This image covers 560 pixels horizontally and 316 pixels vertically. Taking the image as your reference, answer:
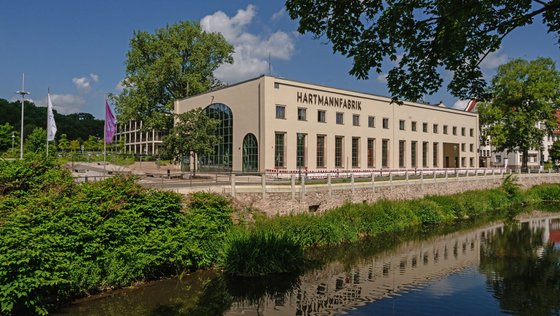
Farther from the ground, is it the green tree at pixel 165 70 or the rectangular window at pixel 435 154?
the green tree at pixel 165 70

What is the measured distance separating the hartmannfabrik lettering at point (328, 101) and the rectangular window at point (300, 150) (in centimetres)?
334

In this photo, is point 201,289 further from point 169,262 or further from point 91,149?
point 91,149

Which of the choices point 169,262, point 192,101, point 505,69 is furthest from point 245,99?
point 505,69

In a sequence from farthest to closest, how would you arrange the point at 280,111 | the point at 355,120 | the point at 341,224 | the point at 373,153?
the point at 373,153
the point at 355,120
the point at 280,111
the point at 341,224

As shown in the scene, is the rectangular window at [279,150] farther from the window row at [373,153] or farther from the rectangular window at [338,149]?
the rectangular window at [338,149]

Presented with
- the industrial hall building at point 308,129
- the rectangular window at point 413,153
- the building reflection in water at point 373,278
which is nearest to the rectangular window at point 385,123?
the industrial hall building at point 308,129

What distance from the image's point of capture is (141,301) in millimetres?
12578

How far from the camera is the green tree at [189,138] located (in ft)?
111

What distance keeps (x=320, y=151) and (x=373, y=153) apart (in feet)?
25.8

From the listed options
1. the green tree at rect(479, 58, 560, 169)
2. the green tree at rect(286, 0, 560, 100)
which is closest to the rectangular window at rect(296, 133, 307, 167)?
the green tree at rect(479, 58, 560, 169)

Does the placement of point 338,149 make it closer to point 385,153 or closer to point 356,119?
point 356,119

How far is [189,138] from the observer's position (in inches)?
1334

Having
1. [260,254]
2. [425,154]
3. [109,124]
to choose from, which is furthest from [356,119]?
[260,254]

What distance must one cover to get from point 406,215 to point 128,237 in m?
18.4
